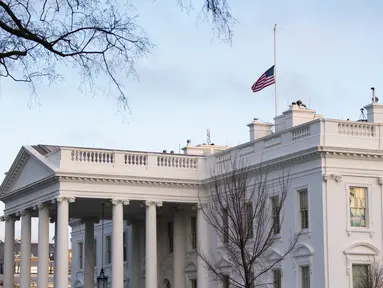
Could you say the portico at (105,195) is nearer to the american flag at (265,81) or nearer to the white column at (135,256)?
the white column at (135,256)

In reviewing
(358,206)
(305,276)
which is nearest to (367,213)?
(358,206)

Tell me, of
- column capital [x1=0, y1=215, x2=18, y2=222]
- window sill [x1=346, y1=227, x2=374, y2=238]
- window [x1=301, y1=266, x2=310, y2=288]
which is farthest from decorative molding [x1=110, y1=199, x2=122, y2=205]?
window sill [x1=346, y1=227, x2=374, y2=238]

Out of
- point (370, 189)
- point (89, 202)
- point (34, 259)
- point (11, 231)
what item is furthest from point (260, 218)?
point (34, 259)

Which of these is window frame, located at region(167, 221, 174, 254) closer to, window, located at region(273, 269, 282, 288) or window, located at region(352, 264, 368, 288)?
window, located at region(273, 269, 282, 288)

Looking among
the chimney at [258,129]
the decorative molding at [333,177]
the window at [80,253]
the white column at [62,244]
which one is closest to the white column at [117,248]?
the white column at [62,244]

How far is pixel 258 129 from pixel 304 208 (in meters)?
7.90

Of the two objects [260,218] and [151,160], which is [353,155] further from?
[151,160]

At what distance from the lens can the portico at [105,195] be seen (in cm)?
4575

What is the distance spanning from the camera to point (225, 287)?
4709 centimetres

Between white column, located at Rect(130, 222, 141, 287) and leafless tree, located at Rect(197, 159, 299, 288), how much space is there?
37.7ft

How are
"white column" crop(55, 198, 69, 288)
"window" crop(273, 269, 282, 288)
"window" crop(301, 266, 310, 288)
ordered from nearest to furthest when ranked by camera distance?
"window" crop(301, 266, 310, 288)
"window" crop(273, 269, 282, 288)
"white column" crop(55, 198, 69, 288)

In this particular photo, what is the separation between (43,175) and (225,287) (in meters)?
10.7

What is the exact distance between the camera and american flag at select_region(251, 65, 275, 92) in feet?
153

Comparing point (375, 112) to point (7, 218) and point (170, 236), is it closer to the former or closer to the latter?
point (170, 236)
